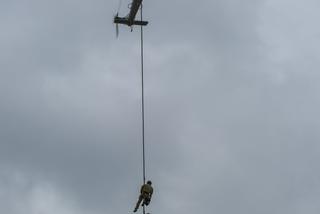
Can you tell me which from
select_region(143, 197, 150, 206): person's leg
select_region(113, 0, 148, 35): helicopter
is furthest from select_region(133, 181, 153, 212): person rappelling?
select_region(113, 0, 148, 35): helicopter

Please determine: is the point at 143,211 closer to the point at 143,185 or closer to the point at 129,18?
the point at 143,185

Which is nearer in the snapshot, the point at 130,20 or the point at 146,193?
the point at 146,193

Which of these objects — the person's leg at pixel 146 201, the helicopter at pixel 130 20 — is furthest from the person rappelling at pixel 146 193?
the helicopter at pixel 130 20

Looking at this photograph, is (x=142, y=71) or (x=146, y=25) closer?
(x=142, y=71)

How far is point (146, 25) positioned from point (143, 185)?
627 inches

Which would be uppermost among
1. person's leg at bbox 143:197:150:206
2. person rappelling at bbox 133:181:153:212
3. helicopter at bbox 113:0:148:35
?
helicopter at bbox 113:0:148:35

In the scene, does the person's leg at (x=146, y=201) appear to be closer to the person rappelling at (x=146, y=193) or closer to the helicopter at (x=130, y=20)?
the person rappelling at (x=146, y=193)

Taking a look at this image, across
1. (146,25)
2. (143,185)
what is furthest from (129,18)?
(143,185)

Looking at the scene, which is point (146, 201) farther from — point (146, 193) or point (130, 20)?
point (130, 20)

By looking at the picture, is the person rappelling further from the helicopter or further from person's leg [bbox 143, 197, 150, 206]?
the helicopter

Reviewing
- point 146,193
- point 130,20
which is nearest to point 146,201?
point 146,193

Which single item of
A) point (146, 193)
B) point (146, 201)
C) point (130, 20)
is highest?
point (130, 20)

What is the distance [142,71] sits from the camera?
68250 mm

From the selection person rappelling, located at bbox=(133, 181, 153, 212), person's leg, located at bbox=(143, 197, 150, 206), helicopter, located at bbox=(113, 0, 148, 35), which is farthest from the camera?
helicopter, located at bbox=(113, 0, 148, 35)
